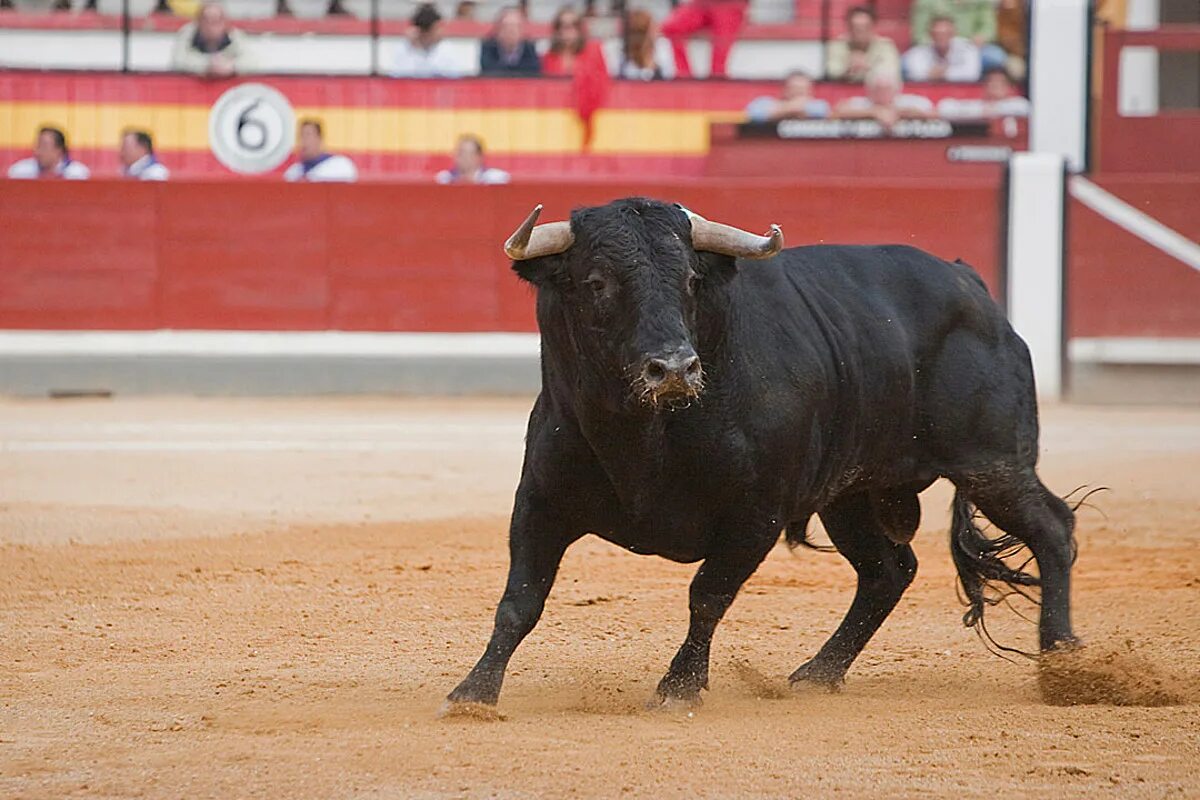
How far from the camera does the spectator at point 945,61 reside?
12.9 m

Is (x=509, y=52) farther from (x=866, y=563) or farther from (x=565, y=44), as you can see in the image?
(x=866, y=563)

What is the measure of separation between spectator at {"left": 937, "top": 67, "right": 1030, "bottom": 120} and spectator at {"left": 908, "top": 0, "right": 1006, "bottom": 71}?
39cm

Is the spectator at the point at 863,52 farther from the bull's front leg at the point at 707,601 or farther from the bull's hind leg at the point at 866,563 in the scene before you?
the bull's front leg at the point at 707,601

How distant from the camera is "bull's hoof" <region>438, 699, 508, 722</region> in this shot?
12.0 ft

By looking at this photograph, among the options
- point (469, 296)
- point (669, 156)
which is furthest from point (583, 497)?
point (669, 156)

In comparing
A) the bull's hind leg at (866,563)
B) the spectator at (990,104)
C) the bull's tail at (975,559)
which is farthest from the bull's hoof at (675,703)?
the spectator at (990,104)

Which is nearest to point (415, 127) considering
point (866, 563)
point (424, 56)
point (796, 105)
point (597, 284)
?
point (424, 56)

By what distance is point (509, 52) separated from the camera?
12891 mm

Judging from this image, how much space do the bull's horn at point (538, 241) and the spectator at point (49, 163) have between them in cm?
855

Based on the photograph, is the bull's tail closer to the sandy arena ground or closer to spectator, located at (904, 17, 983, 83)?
the sandy arena ground

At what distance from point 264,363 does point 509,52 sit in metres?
3.02

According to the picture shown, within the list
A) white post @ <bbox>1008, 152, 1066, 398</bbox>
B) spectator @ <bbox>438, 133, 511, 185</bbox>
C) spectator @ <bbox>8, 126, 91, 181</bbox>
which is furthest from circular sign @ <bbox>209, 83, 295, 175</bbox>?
white post @ <bbox>1008, 152, 1066, 398</bbox>

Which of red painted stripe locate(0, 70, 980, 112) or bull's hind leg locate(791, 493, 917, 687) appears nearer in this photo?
bull's hind leg locate(791, 493, 917, 687)

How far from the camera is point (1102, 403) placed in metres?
11.5
